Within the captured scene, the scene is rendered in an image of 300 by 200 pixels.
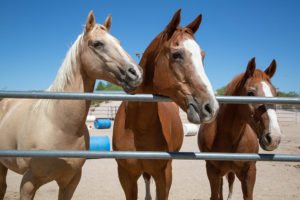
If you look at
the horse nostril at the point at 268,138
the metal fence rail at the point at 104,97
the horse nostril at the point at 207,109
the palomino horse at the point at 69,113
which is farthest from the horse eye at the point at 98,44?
the horse nostril at the point at 268,138

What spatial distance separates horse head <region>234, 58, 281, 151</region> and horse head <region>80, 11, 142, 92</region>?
146 cm

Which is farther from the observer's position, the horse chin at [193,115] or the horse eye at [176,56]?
the horse eye at [176,56]

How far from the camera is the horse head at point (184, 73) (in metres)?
1.52

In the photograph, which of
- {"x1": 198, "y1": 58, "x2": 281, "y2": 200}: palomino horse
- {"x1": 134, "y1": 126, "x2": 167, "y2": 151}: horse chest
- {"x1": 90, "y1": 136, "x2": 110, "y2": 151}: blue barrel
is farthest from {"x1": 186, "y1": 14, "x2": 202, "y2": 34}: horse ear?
{"x1": 90, "y1": 136, "x2": 110, "y2": 151}: blue barrel

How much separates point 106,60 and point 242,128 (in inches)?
78.4

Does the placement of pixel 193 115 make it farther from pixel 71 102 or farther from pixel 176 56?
pixel 71 102

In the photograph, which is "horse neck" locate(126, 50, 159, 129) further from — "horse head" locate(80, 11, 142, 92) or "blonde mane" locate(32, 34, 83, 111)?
"blonde mane" locate(32, 34, 83, 111)

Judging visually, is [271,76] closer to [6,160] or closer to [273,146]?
[273,146]

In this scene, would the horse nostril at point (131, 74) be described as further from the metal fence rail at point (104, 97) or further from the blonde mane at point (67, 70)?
the blonde mane at point (67, 70)

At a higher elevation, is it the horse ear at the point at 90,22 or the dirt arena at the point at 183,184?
the horse ear at the point at 90,22

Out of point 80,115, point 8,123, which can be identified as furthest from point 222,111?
point 8,123

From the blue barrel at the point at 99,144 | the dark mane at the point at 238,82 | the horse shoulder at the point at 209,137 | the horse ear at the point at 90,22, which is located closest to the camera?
the horse ear at the point at 90,22

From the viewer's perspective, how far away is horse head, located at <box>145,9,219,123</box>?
152cm

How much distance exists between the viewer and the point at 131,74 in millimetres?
1840
